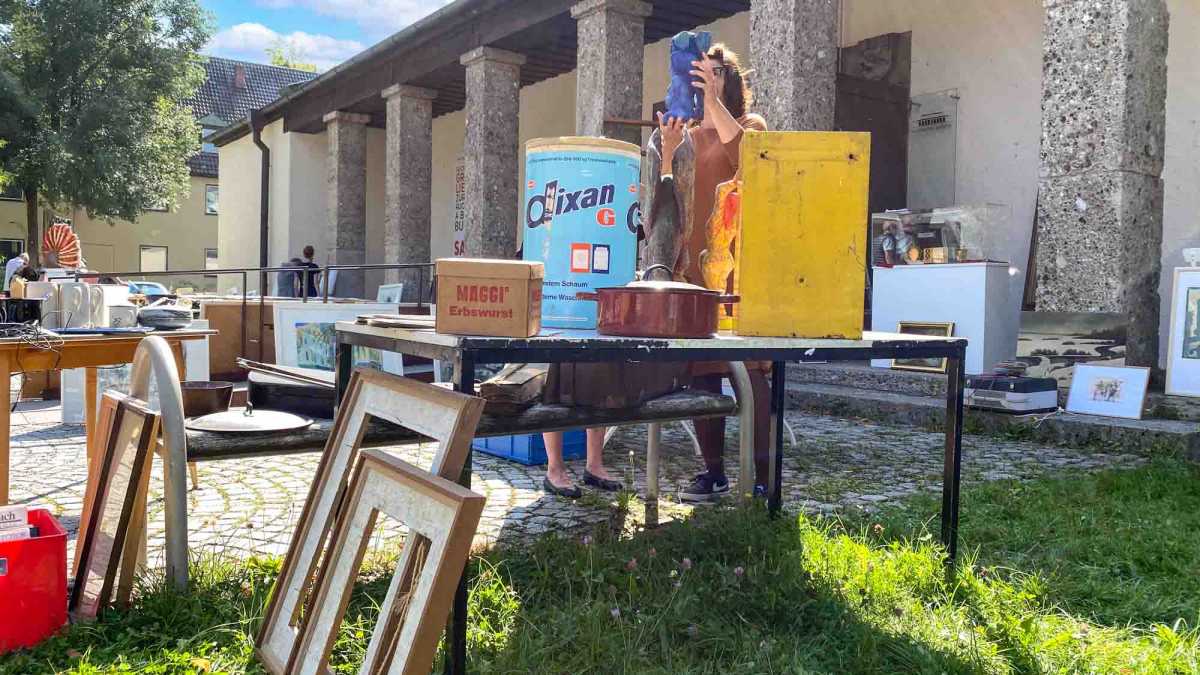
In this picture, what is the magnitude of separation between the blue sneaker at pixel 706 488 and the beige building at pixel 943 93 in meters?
2.99

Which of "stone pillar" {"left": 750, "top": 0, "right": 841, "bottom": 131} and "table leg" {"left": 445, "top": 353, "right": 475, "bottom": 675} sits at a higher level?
"stone pillar" {"left": 750, "top": 0, "right": 841, "bottom": 131}

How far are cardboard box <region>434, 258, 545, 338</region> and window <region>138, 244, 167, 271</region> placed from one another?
3688 cm

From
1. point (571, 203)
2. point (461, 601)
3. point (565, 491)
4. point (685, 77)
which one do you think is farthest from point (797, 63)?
point (461, 601)

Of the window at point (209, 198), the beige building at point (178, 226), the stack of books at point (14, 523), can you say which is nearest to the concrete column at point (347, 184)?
the stack of books at point (14, 523)

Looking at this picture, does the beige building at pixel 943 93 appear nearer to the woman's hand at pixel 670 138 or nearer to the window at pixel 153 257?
the woman's hand at pixel 670 138

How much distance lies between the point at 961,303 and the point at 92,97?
88.1 feet

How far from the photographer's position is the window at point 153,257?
34.9 meters

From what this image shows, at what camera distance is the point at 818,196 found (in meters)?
2.15

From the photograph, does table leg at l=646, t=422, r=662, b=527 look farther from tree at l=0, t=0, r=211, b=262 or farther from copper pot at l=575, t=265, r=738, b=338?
tree at l=0, t=0, r=211, b=262

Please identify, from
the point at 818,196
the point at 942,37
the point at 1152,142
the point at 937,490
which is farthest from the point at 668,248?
the point at 942,37

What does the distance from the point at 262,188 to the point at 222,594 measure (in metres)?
16.9

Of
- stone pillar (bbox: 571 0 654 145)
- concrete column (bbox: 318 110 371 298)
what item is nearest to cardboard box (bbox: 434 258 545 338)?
stone pillar (bbox: 571 0 654 145)

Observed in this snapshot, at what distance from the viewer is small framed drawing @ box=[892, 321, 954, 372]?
700 centimetres

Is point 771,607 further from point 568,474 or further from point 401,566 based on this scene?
point 568,474
